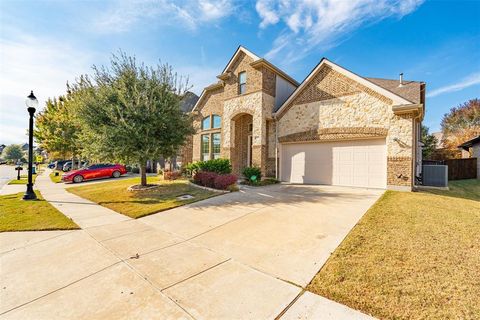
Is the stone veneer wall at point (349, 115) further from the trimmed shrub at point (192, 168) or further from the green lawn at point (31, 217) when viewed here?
the green lawn at point (31, 217)

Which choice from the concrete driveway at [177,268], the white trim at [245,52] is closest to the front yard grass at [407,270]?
the concrete driveway at [177,268]

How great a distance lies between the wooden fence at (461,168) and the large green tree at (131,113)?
2075 centimetres

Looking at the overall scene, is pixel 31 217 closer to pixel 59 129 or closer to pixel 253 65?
pixel 253 65

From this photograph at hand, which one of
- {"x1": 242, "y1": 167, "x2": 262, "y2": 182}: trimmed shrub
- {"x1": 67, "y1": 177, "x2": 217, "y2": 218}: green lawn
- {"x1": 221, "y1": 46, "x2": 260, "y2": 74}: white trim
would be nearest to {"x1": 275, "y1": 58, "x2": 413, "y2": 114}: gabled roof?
{"x1": 221, "y1": 46, "x2": 260, "y2": 74}: white trim

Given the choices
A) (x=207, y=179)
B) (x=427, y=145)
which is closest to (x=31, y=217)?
(x=207, y=179)

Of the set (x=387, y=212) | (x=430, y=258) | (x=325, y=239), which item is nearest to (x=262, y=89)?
(x=387, y=212)

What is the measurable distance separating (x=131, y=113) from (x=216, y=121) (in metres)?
8.27

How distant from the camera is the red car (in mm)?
16289

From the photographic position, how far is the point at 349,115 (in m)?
11.2

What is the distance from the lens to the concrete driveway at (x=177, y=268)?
259 cm

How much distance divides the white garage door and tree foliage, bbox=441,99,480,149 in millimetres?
26897

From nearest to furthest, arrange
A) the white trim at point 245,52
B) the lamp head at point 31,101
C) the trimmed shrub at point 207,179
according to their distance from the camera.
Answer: the lamp head at point 31,101 < the trimmed shrub at point 207,179 < the white trim at point 245,52

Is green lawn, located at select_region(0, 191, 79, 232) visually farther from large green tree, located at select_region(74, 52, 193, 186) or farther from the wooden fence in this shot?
the wooden fence

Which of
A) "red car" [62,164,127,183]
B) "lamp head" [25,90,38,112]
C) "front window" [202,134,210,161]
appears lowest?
"red car" [62,164,127,183]
